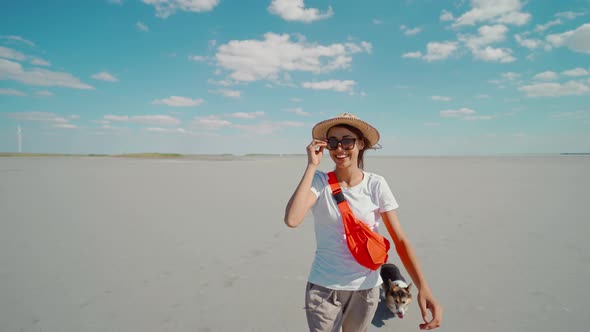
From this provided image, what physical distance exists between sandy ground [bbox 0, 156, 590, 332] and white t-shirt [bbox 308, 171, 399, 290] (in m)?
1.91

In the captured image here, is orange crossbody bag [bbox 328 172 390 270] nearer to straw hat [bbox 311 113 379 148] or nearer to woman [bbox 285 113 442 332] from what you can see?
woman [bbox 285 113 442 332]

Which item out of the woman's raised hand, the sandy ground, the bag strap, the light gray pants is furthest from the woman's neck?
the sandy ground

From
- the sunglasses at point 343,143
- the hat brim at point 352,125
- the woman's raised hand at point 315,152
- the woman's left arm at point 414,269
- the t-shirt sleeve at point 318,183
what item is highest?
the hat brim at point 352,125

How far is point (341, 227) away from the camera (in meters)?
1.86

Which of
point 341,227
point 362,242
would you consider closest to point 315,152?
point 341,227

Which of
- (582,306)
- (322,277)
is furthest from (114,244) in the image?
(582,306)

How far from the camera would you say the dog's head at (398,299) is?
10.8ft

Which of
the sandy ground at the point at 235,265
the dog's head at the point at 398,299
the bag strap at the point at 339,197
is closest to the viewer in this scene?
the bag strap at the point at 339,197

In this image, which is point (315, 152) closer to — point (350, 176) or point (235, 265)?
point (350, 176)

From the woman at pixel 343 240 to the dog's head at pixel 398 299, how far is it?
1.67 meters

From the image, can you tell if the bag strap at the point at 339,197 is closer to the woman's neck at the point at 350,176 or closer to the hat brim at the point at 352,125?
the woman's neck at the point at 350,176

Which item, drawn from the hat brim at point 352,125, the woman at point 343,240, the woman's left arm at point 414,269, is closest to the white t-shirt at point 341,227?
the woman at point 343,240

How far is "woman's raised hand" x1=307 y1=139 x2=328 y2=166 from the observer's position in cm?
180

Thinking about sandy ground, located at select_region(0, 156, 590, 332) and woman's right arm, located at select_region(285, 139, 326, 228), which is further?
sandy ground, located at select_region(0, 156, 590, 332)
